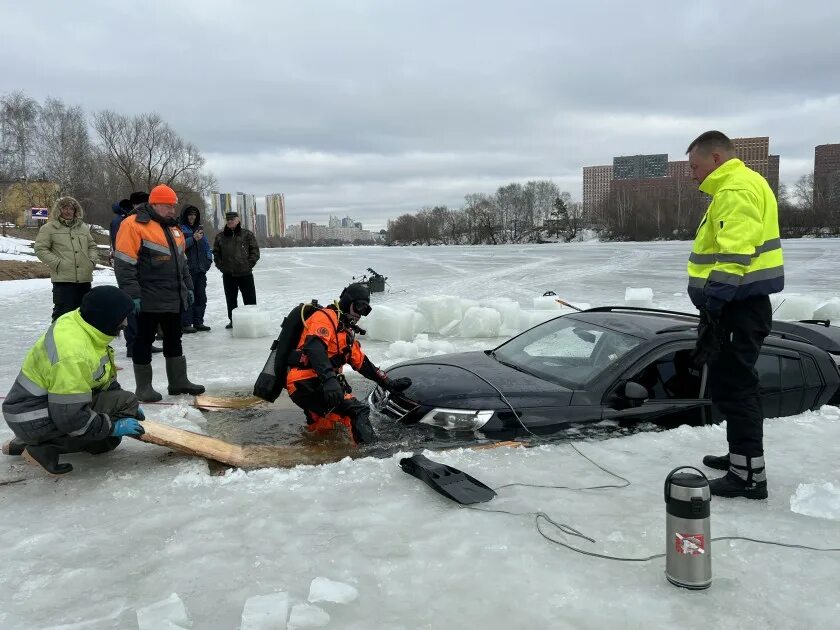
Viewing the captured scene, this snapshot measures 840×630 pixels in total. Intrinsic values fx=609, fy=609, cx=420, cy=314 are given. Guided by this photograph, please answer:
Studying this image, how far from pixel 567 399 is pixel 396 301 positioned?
10.7m

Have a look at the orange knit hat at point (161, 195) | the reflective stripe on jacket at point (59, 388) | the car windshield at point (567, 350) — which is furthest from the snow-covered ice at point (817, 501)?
the orange knit hat at point (161, 195)

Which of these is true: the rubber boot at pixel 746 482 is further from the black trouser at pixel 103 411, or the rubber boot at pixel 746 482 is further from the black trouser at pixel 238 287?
the black trouser at pixel 238 287

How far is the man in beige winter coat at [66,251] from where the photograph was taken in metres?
6.92

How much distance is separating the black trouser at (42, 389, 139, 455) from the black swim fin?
6.15 feet

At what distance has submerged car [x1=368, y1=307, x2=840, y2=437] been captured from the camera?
4.26 meters

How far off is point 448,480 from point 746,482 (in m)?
1.68

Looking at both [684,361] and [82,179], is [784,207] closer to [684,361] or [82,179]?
[82,179]

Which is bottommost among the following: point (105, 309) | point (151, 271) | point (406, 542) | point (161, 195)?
point (406, 542)

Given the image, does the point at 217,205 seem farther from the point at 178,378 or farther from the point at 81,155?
the point at 178,378

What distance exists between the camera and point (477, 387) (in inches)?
176

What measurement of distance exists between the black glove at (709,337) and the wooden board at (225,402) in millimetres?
3949

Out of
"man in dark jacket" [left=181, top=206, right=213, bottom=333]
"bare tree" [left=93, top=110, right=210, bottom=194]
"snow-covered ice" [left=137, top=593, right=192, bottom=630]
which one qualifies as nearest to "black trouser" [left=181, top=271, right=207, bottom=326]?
"man in dark jacket" [left=181, top=206, right=213, bottom=333]

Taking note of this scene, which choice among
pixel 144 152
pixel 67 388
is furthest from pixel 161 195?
pixel 144 152

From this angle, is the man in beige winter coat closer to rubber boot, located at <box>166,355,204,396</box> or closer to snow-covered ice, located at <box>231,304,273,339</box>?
rubber boot, located at <box>166,355,204,396</box>
